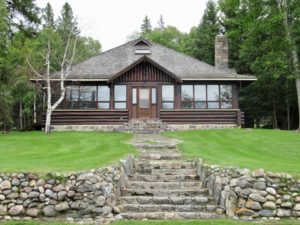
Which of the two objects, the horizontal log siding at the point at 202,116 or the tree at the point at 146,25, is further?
the tree at the point at 146,25

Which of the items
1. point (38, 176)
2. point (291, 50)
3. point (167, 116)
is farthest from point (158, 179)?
Answer: point (291, 50)

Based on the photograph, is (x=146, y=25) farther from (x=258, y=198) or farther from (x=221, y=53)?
(x=258, y=198)

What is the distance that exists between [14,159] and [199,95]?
17592mm

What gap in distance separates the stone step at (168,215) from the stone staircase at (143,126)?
1545 centimetres

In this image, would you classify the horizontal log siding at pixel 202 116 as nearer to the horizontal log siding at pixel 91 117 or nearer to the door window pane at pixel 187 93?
the door window pane at pixel 187 93

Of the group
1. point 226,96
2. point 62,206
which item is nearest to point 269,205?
point 62,206

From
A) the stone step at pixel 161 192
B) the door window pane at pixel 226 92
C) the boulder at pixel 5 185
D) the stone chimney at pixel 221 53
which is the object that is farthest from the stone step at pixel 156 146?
the stone chimney at pixel 221 53

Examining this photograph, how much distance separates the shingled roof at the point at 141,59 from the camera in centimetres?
2702

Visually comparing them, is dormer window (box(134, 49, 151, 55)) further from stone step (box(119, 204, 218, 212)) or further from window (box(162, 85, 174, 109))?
stone step (box(119, 204, 218, 212))

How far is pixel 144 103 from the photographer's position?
89.8ft

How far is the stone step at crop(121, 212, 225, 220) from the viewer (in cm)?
909

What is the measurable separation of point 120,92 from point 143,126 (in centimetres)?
346

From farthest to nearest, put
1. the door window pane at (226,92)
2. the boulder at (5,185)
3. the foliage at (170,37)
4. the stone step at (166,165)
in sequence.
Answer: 1. the foliage at (170,37)
2. the door window pane at (226,92)
3. the stone step at (166,165)
4. the boulder at (5,185)

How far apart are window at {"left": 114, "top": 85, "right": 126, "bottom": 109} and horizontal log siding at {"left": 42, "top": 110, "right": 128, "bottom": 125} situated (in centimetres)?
58
